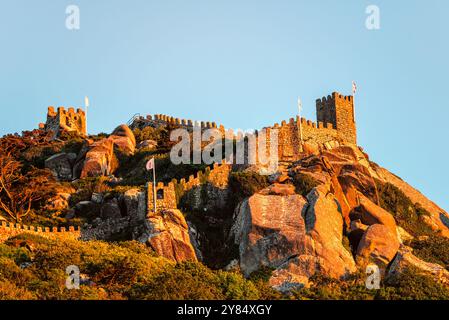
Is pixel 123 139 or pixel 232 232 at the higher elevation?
pixel 123 139

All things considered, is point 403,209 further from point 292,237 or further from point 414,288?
point 414,288

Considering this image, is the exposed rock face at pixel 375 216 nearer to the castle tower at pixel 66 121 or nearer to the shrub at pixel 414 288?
the shrub at pixel 414 288

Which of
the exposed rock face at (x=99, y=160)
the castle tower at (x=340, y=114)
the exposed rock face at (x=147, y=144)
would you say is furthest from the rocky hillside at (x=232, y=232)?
the exposed rock face at (x=147, y=144)

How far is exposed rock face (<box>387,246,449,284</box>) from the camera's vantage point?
47.8 metres

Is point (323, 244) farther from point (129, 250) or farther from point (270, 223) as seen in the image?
point (129, 250)

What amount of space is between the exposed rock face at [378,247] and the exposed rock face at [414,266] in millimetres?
757

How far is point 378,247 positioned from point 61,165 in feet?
107

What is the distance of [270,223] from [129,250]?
30.3ft

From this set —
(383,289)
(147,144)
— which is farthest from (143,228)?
(147,144)

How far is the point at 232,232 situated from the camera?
53188 millimetres

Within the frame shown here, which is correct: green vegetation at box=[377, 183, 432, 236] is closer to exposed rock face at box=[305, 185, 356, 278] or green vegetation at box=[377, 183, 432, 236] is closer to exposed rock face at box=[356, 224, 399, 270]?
exposed rock face at box=[356, 224, 399, 270]

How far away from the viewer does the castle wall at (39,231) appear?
51.2m

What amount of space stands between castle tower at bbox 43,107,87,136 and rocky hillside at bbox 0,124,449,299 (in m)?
23.4
